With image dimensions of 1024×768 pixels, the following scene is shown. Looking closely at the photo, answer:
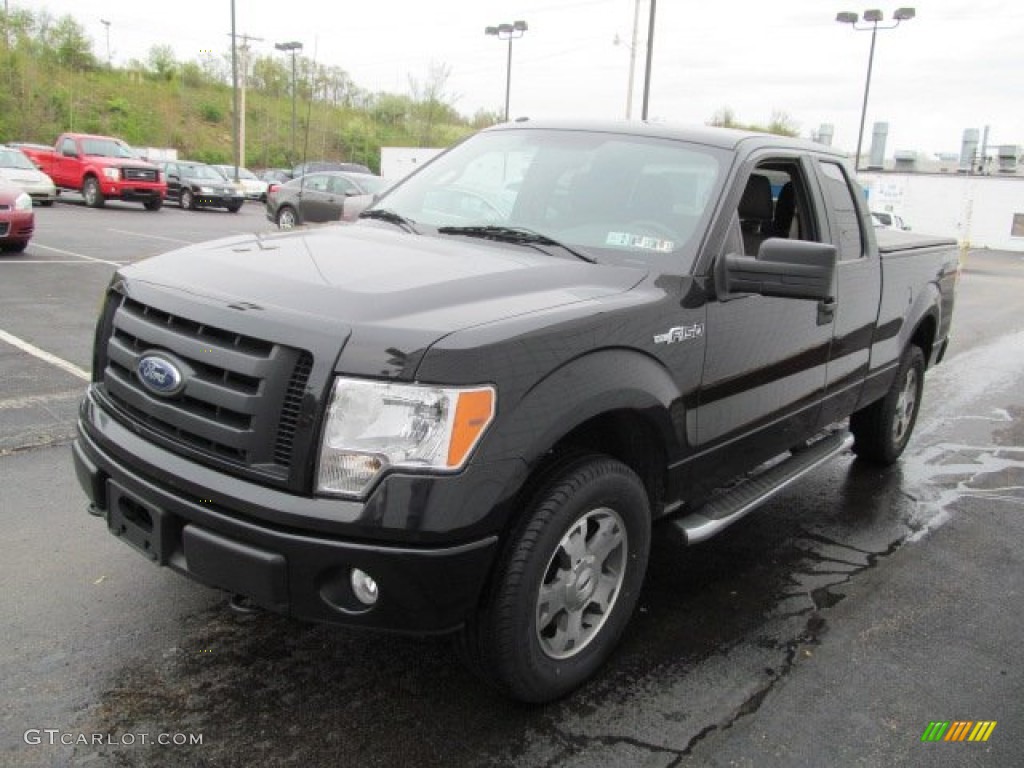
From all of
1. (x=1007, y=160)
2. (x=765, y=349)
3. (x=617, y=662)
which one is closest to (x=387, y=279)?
(x=617, y=662)

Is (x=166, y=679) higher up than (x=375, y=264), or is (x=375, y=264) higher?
(x=375, y=264)

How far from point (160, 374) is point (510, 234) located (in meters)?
1.50

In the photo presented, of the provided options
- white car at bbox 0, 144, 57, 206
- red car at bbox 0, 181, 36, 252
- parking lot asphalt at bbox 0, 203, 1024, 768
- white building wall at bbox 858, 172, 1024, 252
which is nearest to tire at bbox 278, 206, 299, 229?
Answer: white car at bbox 0, 144, 57, 206

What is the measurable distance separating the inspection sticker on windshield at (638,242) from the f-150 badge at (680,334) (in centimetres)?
34

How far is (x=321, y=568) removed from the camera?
2.39 metres

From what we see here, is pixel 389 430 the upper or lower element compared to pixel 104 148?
lower

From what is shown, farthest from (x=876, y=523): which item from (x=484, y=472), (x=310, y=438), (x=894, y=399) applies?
(x=310, y=438)

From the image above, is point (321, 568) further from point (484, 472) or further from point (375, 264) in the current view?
point (375, 264)

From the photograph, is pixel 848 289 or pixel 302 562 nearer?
pixel 302 562

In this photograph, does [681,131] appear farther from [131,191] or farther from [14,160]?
[131,191]

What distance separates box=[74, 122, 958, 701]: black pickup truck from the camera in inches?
94.0

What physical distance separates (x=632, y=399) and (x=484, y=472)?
70 cm

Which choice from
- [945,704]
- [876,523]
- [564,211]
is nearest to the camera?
[945,704]

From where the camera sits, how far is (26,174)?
20953mm
